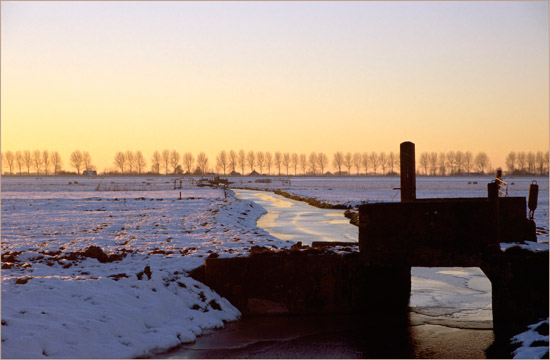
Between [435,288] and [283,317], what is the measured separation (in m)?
4.37

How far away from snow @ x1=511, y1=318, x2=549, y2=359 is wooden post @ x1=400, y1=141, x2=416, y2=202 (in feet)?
13.0

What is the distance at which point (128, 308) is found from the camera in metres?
9.67

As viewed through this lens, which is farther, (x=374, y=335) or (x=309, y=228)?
(x=309, y=228)

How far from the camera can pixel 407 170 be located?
12.6 meters

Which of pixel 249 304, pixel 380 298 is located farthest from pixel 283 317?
pixel 380 298

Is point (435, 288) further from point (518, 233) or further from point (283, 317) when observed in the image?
point (283, 317)

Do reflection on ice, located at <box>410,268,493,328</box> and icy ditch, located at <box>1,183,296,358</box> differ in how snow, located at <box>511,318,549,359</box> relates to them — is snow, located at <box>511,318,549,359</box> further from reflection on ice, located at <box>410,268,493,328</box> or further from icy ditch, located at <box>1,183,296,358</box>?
icy ditch, located at <box>1,183,296,358</box>

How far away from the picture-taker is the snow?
8.09m

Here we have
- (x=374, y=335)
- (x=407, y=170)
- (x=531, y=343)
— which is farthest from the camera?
(x=407, y=170)

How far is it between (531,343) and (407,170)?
16.0ft

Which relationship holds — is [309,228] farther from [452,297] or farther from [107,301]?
[107,301]

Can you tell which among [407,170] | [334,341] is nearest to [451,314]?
[334,341]

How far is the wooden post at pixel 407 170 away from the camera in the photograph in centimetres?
1245

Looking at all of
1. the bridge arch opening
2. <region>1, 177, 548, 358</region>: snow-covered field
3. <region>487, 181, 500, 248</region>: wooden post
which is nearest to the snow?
the bridge arch opening
